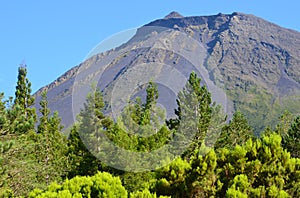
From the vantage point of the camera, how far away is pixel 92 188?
1353 cm

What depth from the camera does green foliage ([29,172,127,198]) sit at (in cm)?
1285

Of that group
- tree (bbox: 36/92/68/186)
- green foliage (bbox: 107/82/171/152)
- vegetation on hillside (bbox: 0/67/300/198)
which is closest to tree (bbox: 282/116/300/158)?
vegetation on hillside (bbox: 0/67/300/198)

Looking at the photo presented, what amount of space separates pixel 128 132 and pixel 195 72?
9.34 metres

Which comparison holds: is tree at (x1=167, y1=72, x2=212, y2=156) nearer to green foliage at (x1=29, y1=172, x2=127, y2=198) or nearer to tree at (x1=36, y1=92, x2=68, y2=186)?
tree at (x1=36, y1=92, x2=68, y2=186)

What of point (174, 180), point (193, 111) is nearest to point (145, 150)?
point (193, 111)

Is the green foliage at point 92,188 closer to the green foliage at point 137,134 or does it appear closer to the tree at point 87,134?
the green foliage at point 137,134

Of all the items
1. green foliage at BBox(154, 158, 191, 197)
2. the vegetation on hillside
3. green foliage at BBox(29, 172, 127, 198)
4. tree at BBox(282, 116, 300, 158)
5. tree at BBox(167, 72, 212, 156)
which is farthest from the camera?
tree at BBox(282, 116, 300, 158)

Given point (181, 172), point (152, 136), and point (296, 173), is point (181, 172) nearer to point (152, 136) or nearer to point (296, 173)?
point (296, 173)

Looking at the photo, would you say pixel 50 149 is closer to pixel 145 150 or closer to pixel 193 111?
pixel 145 150

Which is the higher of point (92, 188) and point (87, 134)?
point (87, 134)

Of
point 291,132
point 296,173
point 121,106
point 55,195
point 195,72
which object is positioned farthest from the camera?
point 291,132

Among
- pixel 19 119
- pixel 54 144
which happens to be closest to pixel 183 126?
pixel 54 144

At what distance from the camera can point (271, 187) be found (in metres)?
13.5

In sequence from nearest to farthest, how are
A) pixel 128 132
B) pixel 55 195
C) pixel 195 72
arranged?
pixel 55 195 → pixel 128 132 → pixel 195 72
